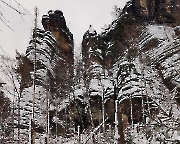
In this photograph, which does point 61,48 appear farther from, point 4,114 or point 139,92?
point 4,114

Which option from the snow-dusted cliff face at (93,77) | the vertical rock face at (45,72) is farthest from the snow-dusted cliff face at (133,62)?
the vertical rock face at (45,72)

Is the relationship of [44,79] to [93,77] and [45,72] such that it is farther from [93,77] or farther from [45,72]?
[93,77]

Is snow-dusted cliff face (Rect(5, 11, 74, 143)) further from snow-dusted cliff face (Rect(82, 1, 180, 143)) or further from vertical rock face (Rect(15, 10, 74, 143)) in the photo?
snow-dusted cliff face (Rect(82, 1, 180, 143))

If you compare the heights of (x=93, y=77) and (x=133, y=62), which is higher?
(x=133, y=62)

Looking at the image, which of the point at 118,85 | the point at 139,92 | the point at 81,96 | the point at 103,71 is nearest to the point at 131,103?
the point at 139,92

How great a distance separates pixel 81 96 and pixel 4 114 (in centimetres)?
1160

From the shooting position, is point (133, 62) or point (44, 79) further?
point (133, 62)

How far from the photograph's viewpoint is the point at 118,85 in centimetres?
3009

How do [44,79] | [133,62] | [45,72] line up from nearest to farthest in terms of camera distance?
[44,79] < [45,72] < [133,62]

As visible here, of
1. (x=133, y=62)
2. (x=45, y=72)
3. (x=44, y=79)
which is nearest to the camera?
(x=44, y=79)

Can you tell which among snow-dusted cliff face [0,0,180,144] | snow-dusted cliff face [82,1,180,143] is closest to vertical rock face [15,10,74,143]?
snow-dusted cliff face [0,0,180,144]

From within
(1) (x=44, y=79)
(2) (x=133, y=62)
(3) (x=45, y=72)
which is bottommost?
(1) (x=44, y=79)

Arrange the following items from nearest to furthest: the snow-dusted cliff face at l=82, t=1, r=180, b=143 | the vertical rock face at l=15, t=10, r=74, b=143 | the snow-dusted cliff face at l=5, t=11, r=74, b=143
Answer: the snow-dusted cliff face at l=5, t=11, r=74, b=143 → the vertical rock face at l=15, t=10, r=74, b=143 → the snow-dusted cliff face at l=82, t=1, r=180, b=143

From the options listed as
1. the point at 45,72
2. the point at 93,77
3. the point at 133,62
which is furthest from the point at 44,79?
the point at 133,62
